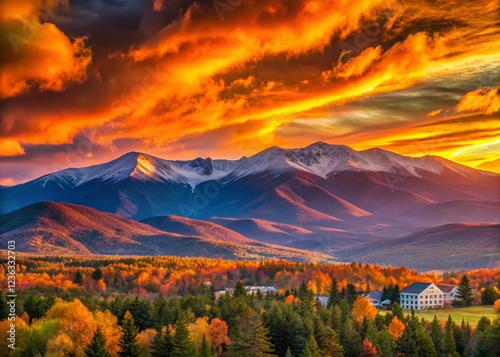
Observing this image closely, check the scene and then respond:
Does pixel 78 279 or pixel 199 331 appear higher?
pixel 78 279

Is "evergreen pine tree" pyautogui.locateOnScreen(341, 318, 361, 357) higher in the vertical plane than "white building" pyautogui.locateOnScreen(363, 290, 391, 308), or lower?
lower

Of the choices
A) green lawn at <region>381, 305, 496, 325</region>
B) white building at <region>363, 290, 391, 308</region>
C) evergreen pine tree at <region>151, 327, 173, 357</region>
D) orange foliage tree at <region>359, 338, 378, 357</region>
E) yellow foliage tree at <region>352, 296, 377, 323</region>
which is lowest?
orange foliage tree at <region>359, 338, 378, 357</region>

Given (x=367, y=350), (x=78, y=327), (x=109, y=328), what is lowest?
(x=367, y=350)

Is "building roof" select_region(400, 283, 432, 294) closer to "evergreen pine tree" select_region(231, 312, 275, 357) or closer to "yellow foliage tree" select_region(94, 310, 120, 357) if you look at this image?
"evergreen pine tree" select_region(231, 312, 275, 357)

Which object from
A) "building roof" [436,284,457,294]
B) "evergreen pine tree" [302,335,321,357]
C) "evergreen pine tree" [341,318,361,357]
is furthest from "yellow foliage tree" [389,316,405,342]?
"building roof" [436,284,457,294]

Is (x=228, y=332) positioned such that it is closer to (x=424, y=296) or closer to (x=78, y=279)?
(x=424, y=296)

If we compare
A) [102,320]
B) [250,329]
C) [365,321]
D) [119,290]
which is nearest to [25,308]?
[102,320]

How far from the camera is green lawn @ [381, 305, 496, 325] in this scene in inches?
4166

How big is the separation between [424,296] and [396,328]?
51413mm

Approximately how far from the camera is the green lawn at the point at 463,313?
105812 mm

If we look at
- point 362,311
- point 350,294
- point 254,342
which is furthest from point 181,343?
point 350,294

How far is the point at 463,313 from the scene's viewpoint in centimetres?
11406

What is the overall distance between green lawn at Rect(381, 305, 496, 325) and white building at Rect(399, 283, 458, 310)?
359 inches

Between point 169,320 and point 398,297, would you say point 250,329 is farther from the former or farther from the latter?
point 398,297
